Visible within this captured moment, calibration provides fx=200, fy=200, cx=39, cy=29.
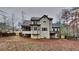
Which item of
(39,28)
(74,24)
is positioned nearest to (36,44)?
(39,28)

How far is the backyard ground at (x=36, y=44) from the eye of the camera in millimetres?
2683

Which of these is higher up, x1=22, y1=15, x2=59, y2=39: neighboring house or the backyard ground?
x1=22, y1=15, x2=59, y2=39: neighboring house

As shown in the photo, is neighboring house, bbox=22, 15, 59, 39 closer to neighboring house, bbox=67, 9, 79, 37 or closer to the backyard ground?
the backyard ground

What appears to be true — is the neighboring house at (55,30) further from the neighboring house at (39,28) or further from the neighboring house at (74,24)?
the neighboring house at (74,24)

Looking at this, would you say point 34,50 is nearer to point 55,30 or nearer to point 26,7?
point 55,30

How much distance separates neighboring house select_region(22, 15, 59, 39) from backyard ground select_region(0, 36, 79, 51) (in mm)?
73

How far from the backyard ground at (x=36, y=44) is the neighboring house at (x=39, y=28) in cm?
7

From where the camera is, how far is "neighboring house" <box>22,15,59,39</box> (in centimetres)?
270

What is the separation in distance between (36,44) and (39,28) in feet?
0.72

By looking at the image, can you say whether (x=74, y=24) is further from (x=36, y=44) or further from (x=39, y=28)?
(x=36, y=44)

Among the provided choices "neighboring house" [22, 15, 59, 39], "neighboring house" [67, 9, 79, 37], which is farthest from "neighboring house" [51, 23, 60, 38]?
"neighboring house" [67, 9, 79, 37]

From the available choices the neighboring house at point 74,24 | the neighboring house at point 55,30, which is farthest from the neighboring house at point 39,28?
the neighboring house at point 74,24

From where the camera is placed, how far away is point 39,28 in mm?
2713
